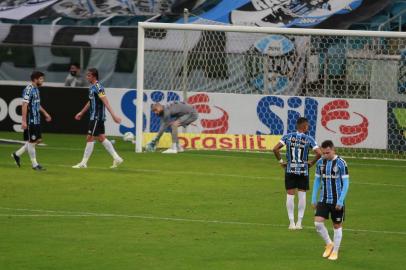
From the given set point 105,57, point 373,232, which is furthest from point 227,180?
point 105,57

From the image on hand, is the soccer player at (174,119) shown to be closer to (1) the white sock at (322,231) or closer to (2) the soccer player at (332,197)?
(2) the soccer player at (332,197)

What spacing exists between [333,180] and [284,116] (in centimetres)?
1585

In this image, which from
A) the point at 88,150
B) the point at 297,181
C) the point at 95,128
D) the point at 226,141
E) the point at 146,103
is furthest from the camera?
the point at 146,103

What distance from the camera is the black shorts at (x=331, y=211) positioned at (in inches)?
586

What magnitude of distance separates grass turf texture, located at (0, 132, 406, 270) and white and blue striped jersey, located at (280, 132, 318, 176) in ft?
2.94

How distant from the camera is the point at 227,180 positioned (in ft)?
78.5

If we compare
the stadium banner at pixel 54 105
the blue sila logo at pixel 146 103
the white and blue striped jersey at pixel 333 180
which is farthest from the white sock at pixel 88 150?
the white and blue striped jersey at pixel 333 180

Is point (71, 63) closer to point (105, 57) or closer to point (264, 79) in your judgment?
point (105, 57)

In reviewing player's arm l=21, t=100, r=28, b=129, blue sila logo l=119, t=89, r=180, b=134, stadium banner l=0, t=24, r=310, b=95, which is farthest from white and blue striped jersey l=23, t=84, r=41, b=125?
stadium banner l=0, t=24, r=310, b=95

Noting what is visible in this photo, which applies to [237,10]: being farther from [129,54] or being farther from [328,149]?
[328,149]

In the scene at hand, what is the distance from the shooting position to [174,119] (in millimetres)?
28938

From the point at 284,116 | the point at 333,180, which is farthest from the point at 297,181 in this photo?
the point at 284,116

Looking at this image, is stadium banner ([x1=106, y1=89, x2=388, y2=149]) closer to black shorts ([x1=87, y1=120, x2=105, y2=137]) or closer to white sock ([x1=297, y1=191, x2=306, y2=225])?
black shorts ([x1=87, y1=120, x2=105, y2=137])

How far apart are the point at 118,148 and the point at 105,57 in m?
6.94
